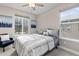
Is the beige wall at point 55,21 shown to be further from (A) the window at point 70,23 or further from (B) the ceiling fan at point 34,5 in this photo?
(B) the ceiling fan at point 34,5

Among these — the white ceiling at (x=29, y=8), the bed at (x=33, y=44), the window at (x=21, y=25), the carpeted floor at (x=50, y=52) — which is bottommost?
the carpeted floor at (x=50, y=52)

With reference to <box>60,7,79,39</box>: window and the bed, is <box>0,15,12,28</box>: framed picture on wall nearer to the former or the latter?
the bed

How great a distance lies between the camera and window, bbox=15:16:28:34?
1698 millimetres

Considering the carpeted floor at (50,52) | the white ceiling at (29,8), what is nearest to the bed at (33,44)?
the carpeted floor at (50,52)

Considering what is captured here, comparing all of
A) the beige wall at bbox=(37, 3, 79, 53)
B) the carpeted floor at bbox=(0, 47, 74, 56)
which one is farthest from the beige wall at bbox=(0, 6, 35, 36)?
the beige wall at bbox=(37, 3, 79, 53)

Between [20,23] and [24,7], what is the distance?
0.33m

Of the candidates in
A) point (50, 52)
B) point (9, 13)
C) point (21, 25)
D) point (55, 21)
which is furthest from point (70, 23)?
point (9, 13)

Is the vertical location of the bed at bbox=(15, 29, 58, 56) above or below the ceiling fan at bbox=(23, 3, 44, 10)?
below

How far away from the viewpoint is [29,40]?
1.65 m

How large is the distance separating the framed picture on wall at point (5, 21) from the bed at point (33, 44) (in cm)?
30

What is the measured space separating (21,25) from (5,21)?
12.3 inches

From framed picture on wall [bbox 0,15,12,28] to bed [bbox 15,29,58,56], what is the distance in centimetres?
30

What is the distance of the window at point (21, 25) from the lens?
5.57ft

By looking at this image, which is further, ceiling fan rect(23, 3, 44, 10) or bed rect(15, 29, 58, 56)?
ceiling fan rect(23, 3, 44, 10)
